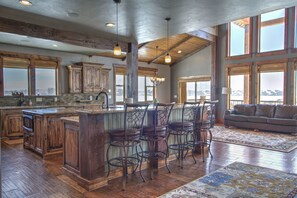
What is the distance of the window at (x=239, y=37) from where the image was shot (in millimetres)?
9062

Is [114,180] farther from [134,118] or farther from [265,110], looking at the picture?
[265,110]

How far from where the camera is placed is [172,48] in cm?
987

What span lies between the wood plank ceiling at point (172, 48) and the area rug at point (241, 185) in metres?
6.32

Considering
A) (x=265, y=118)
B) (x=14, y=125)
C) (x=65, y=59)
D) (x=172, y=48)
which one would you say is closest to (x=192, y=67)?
(x=172, y=48)

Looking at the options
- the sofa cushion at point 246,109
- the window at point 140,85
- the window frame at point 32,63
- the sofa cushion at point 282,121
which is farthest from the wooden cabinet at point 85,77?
the sofa cushion at point 282,121

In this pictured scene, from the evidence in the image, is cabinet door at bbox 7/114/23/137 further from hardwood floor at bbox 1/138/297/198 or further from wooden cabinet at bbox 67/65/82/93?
wooden cabinet at bbox 67/65/82/93

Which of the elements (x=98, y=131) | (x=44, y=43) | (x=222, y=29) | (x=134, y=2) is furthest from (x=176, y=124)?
(x=222, y=29)

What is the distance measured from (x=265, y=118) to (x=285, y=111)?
0.67 metres

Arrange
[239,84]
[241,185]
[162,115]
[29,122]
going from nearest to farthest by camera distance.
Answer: [241,185] → [162,115] → [29,122] → [239,84]

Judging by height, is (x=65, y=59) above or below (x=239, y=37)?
below

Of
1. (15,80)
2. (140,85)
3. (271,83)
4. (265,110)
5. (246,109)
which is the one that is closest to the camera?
(15,80)

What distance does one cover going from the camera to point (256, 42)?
28.7 ft

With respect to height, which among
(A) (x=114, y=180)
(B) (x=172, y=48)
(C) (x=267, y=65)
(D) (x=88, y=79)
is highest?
(B) (x=172, y=48)

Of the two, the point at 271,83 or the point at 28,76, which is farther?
the point at 271,83
